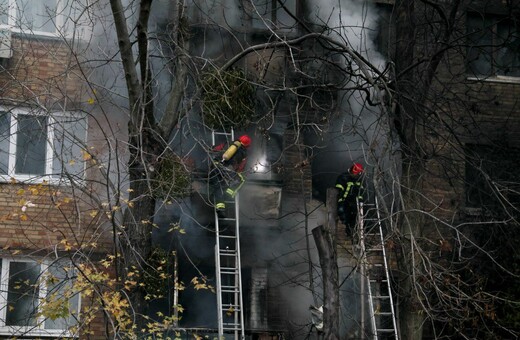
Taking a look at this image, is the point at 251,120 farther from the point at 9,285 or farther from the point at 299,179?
the point at 9,285

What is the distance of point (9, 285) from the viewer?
17125mm

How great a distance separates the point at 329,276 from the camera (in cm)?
1438

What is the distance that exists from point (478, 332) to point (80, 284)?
704 centimetres

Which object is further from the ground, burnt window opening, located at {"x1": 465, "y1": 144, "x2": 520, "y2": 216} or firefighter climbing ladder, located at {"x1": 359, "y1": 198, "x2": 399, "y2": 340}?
burnt window opening, located at {"x1": 465, "y1": 144, "x2": 520, "y2": 216}

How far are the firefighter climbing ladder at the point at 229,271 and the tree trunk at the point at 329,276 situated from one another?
2.04 meters

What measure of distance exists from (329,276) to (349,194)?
4.09 metres

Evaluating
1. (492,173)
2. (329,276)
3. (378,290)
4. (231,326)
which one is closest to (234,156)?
(231,326)

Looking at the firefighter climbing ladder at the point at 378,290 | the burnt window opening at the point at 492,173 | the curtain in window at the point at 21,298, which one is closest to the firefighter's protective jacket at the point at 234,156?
the firefighter climbing ladder at the point at 378,290

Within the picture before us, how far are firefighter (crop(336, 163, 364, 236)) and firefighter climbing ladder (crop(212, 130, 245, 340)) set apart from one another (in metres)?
1.78

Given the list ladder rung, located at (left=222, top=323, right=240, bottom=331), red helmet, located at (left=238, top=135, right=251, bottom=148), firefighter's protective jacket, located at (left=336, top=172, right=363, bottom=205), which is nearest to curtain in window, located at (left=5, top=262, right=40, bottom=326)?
ladder rung, located at (left=222, top=323, right=240, bottom=331)

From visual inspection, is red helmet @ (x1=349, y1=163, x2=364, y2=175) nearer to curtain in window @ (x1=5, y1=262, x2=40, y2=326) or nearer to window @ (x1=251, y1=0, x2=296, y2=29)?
window @ (x1=251, y1=0, x2=296, y2=29)

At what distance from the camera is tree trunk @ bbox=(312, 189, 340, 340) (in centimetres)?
1419

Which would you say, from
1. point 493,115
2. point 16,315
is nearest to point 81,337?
point 16,315

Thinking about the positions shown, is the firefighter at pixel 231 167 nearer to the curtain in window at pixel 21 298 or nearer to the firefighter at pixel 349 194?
the firefighter at pixel 349 194
